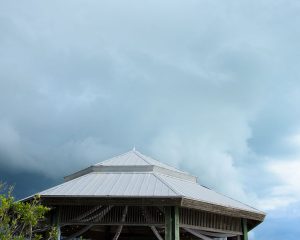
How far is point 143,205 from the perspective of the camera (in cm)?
1264

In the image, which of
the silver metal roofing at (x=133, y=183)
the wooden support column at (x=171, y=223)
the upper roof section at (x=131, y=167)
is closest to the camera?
the wooden support column at (x=171, y=223)

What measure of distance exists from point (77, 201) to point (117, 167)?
3005mm

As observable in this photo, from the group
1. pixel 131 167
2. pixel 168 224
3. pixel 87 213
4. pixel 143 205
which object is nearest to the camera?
pixel 143 205

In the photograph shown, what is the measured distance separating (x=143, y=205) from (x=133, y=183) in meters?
1.38

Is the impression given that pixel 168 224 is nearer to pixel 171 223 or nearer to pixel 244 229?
pixel 171 223

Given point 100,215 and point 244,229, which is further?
point 244,229

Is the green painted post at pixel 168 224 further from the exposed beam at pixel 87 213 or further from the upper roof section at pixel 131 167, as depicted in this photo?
the upper roof section at pixel 131 167

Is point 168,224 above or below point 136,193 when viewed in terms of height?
below

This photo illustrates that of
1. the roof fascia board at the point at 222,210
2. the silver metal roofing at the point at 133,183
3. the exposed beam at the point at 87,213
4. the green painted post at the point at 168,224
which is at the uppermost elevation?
the silver metal roofing at the point at 133,183

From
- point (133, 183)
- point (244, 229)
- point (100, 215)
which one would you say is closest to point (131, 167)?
point (133, 183)

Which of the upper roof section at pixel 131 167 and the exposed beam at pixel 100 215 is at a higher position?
the upper roof section at pixel 131 167

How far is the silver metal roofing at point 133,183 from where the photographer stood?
509 inches

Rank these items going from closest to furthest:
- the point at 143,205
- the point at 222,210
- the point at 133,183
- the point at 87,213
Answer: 1. the point at 143,205
2. the point at 87,213
3. the point at 222,210
4. the point at 133,183

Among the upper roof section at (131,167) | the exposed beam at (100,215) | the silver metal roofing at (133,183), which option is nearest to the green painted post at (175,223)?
the silver metal roofing at (133,183)
